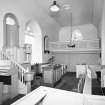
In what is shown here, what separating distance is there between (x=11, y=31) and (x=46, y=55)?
4.44m

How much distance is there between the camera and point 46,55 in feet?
33.9

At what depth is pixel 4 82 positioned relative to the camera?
13.8 feet

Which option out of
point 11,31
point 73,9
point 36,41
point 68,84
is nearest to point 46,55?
point 36,41

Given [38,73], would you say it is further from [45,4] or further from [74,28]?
[74,28]

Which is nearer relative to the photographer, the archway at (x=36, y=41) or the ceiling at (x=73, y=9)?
the ceiling at (x=73, y=9)

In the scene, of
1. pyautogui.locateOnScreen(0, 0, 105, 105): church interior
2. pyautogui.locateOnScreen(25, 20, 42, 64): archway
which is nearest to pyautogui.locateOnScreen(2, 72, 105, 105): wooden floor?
pyautogui.locateOnScreen(0, 0, 105, 105): church interior

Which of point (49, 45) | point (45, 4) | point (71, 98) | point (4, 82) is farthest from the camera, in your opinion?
point (49, 45)

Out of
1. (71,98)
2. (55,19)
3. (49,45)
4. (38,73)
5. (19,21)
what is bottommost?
(38,73)

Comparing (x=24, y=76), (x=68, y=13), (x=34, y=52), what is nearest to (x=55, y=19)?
(x=68, y=13)

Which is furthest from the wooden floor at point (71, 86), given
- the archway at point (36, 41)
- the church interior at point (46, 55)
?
the archway at point (36, 41)

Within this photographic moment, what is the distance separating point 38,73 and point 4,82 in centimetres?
460

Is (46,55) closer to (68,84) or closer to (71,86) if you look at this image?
(68,84)

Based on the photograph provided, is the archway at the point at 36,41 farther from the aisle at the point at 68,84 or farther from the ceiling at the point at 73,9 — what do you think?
the aisle at the point at 68,84

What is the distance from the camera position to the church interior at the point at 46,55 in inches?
44.4
